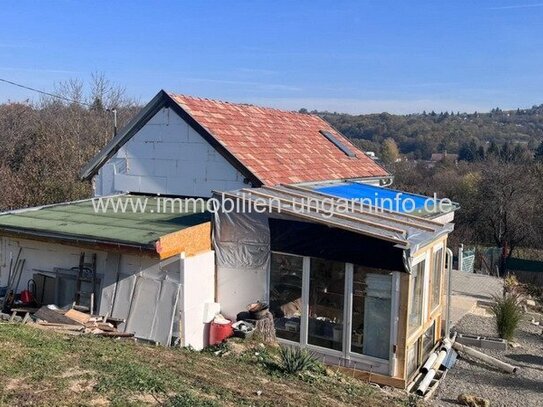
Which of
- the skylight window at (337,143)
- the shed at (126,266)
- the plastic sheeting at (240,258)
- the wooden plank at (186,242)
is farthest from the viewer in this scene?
the skylight window at (337,143)

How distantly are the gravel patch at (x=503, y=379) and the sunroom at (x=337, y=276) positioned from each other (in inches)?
32.3

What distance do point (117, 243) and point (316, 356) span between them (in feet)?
14.6

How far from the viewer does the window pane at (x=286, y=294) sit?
10680 millimetres

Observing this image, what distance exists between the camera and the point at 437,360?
11391 millimetres

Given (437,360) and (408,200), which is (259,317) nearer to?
(437,360)

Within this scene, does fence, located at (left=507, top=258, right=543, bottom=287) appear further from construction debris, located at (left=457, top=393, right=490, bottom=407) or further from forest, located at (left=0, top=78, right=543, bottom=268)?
construction debris, located at (left=457, top=393, right=490, bottom=407)

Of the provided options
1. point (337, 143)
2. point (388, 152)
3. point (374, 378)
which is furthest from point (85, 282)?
point (388, 152)

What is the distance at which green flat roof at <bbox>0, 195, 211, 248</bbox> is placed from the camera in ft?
34.7

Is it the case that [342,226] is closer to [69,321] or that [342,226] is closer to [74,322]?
[74,322]

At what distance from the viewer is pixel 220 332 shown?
425 inches

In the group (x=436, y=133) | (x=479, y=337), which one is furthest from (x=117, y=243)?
(x=436, y=133)

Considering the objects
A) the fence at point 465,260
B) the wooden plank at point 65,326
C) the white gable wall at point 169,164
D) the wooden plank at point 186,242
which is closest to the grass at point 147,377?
the wooden plank at point 65,326

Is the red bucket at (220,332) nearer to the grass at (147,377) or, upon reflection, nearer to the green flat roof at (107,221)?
the grass at (147,377)

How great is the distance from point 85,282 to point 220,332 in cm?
303
